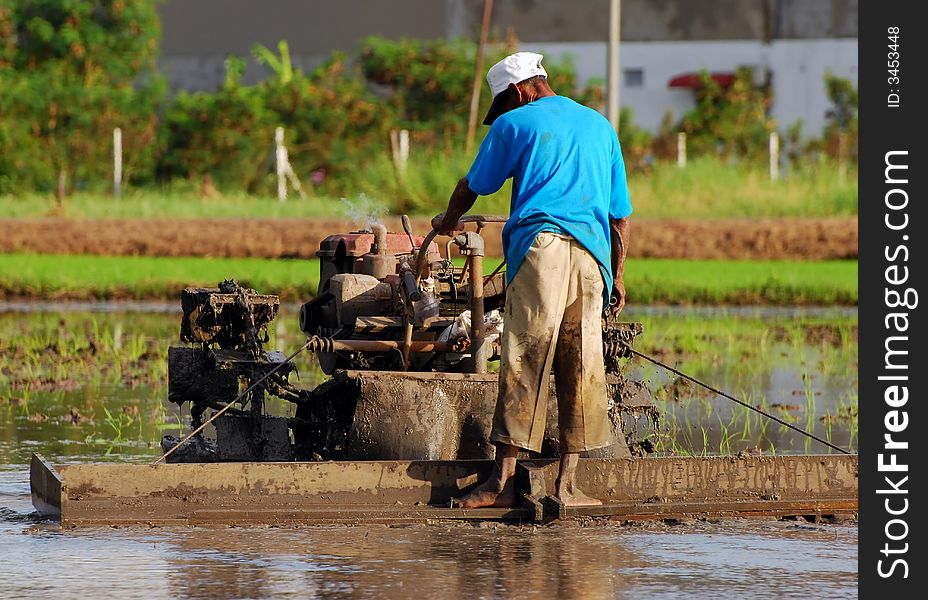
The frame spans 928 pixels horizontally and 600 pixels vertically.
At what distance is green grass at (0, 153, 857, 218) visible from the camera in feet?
85.7

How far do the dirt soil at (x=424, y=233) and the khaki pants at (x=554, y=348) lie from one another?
614 inches

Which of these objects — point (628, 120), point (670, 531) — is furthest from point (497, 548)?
Result: point (628, 120)

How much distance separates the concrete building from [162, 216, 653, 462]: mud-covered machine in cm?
2852

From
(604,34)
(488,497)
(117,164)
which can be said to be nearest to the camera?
(488,497)

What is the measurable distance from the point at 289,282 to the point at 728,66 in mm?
22812

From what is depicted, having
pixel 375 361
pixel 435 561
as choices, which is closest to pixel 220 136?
pixel 375 361

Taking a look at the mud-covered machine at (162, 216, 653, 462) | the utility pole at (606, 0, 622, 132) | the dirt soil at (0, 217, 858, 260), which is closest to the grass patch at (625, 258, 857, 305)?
the dirt soil at (0, 217, 858, 260)

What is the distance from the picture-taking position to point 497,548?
6.74 meters

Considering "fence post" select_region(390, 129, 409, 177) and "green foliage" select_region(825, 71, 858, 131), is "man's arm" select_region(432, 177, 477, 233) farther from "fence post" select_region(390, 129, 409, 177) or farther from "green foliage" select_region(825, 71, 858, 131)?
"green foliage" select_region(825, 71, 858, 131)

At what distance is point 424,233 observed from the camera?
23.0 metres

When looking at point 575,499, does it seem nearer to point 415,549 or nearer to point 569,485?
point 569,485

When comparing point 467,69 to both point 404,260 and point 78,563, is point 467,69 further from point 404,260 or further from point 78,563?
point 78,563

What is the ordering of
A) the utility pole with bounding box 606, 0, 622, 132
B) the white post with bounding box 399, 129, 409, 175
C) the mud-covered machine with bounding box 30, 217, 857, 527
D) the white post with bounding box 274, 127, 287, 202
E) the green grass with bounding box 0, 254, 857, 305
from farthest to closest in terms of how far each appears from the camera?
the white post with bounding box 274, 127, 287, 202, the white post with bounding box 399, 129, 409, 175, the utility pole with bounding box 606, 0, 622, 132, the green grass with bounding box 0, 254, 857, 305, the mud-covered machine with bounding box 30, 217, 857, 527
